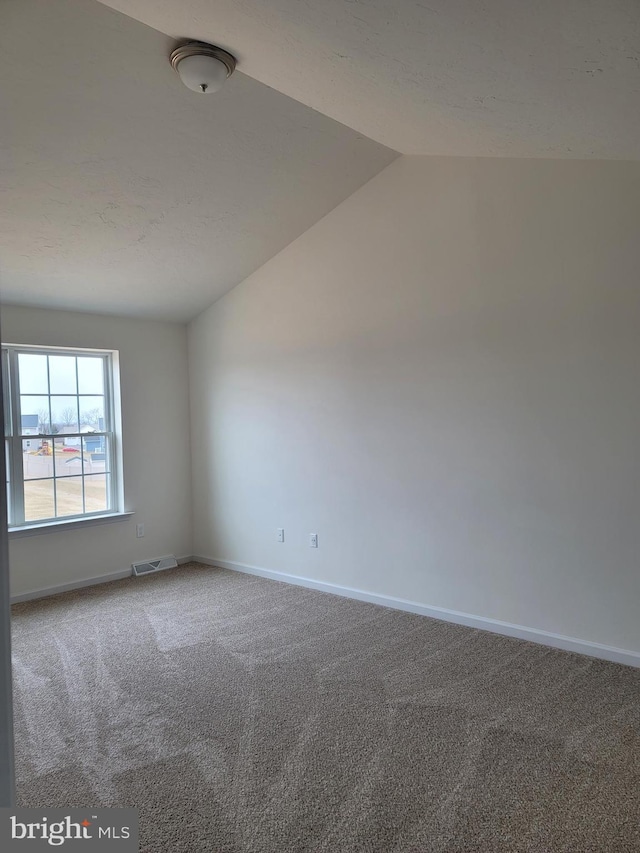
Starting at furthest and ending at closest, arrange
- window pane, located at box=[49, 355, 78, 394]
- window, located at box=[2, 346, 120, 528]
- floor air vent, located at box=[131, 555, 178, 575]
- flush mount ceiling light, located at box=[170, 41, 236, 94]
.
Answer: floor air vent, located at box=[131, 555, 178, 575] < window pane, located at box=[49, 355, 78, 394] < window, located at box=[2, 346, 120, 528] < flush mount ceiling light, located at box=[170, 41, 236, 94]

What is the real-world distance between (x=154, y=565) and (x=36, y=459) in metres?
1.42

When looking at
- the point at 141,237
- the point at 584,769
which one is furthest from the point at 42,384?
the point at 584,769

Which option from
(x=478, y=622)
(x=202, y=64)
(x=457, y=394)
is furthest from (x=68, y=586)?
(x=202, y=64)

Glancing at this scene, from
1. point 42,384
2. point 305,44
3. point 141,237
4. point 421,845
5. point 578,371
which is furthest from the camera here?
point 42,384

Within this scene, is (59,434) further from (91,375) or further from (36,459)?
(91,375)

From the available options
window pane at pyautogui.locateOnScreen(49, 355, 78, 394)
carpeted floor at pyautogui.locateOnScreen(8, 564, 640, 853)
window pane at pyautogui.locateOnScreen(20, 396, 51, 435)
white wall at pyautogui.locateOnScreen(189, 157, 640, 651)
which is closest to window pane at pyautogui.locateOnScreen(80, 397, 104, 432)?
window pane at pyautogui.locateOnScreen(49, 355, 78, 394)

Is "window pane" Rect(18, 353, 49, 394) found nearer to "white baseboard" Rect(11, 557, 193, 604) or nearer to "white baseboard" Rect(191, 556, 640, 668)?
"white baseboard" Rect(11, 557, 193, 604)

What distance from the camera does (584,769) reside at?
2293mm

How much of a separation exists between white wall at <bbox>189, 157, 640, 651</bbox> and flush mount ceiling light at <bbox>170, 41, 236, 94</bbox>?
1680 millimetres

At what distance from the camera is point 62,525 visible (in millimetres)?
4680

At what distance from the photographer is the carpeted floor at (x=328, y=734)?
6.61 ft

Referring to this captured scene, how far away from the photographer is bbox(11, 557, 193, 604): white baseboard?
4508 millimetres

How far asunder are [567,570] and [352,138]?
2920mm

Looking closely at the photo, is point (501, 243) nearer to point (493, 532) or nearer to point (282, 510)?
point (493, 532)
